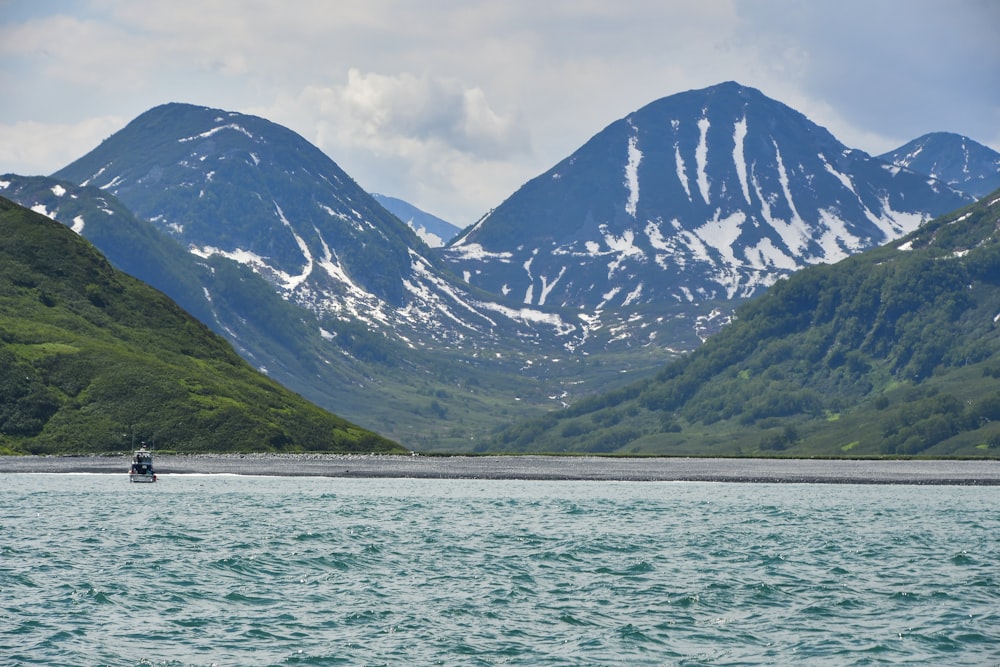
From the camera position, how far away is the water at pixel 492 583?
5559 centimetres

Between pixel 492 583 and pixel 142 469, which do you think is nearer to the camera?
pixel 492 583

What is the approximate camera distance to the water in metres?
55.6

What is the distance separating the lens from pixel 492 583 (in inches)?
2923

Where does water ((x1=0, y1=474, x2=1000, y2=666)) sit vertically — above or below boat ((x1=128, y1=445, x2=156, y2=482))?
below

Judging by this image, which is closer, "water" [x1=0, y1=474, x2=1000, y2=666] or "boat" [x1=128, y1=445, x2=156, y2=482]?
"water" [x1=0, y1=474, x2=1000, y2=666]

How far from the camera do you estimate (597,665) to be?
52.5 metres

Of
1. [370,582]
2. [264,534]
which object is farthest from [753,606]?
[264,534]

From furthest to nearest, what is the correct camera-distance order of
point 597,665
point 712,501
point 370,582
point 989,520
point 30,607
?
point 712,501 < point 989,520 < point 370,582 < point 30,607 < point 597,665

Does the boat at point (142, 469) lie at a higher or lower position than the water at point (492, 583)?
higher

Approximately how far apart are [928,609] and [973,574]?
15.2m

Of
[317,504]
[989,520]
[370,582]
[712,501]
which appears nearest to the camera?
[370,582]

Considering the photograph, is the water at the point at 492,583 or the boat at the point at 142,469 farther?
the boat at the point at 142,469

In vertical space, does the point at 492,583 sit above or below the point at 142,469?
below

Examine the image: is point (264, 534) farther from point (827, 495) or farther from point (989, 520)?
point (827, 495)
